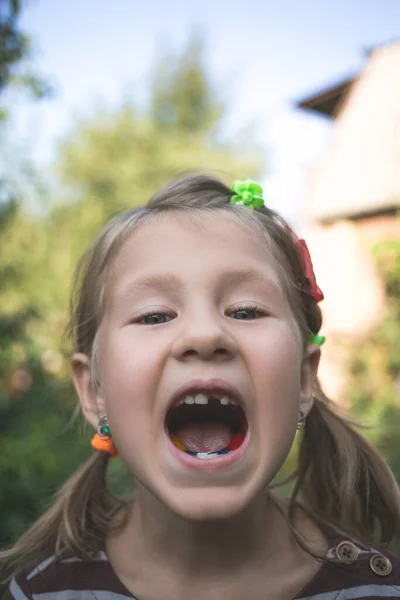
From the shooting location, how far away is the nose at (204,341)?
1369 mm

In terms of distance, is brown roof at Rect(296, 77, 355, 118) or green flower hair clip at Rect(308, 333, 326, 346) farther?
brown roof at Rect(296, 77, 355, 118)

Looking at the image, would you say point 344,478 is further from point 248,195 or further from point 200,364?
point 248,195

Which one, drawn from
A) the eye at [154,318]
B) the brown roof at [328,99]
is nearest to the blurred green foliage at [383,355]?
the brown roof at [328,99]

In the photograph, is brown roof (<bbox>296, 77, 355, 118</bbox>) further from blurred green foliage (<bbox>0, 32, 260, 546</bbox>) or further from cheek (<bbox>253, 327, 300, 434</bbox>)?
cheek (<bbox>253, 327, 300, 434</bbox>)

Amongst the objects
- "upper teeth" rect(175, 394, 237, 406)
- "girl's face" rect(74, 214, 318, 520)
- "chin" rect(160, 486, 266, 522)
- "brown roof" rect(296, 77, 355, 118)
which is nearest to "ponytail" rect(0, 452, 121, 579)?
"girl's face" rect(74, 214, 318, 520)

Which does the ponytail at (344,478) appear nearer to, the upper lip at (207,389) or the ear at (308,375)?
the ear at (308,375)

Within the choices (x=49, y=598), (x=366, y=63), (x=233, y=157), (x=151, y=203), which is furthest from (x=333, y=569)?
(x=233, y=157)

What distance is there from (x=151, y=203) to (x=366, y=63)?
A: 10.9m

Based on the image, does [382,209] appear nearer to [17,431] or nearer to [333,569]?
[17,431]

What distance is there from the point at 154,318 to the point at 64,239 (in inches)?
502

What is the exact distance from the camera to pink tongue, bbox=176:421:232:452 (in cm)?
153

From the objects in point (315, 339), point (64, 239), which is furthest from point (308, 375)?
point (64, 239)

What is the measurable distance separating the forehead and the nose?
14 centimetres

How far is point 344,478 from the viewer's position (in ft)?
6.44
